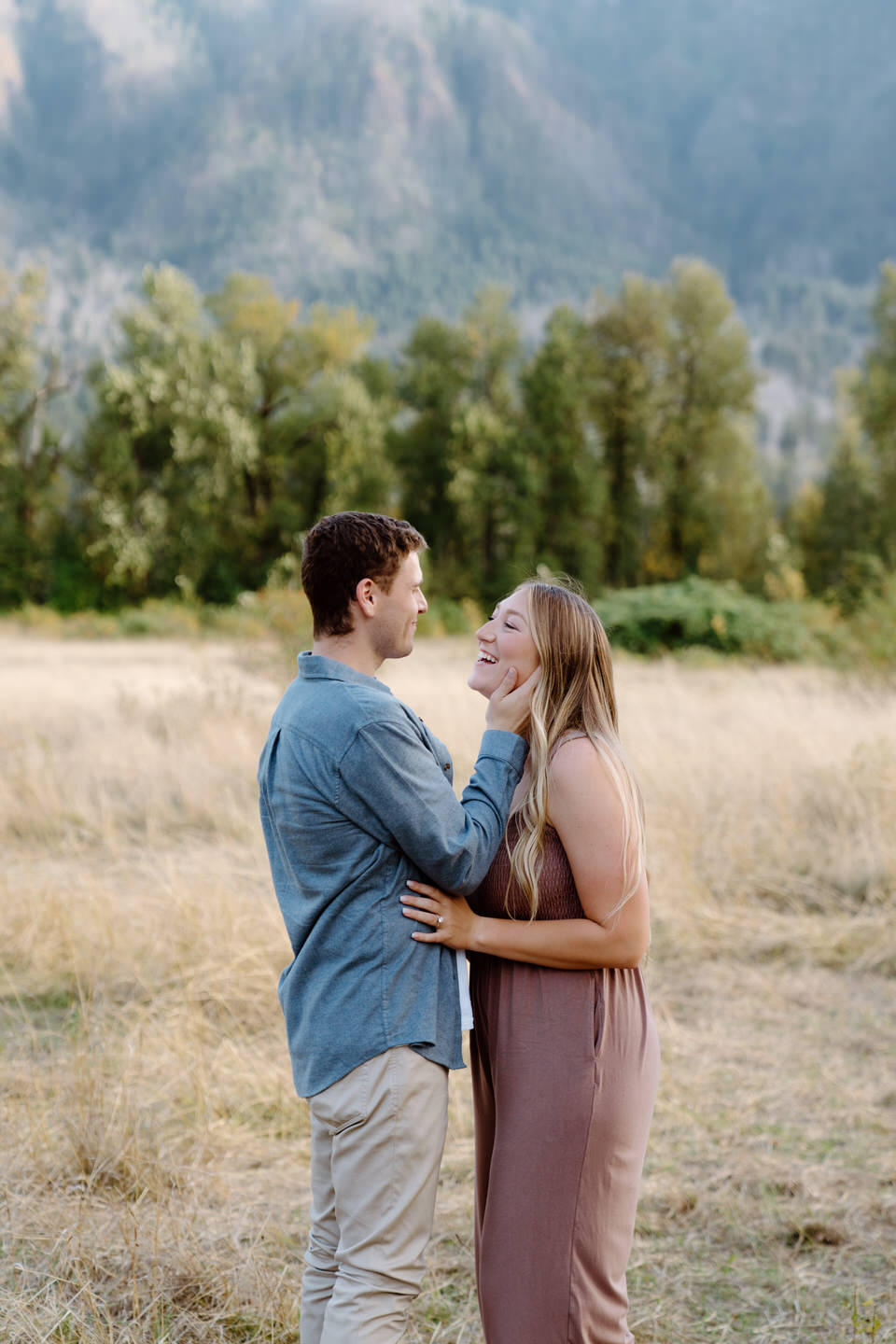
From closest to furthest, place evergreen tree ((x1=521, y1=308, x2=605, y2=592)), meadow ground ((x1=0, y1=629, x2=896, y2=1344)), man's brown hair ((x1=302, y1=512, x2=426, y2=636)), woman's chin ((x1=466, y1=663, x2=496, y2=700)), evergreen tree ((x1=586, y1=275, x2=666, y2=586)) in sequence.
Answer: man's brown hair ((x1=302, y1=512, x2=426, y2=636)), woman's chin ((x1=466, y1=663, x2=496, y2=700)), meadow ground ((x1=0, y1=629, x2=896, y2=1344)), evergreen tree ((x1=521, y1=308, x2=605, y2=592)), evergreen tree ((x1=586, y1=275, x2=666, y2=586))

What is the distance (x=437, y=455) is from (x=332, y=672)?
1288 inches

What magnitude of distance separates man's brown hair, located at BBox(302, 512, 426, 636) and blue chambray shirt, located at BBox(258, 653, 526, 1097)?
10cm

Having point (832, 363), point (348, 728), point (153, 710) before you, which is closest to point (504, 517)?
point (153, 710)

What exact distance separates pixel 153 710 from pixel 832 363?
153198mm

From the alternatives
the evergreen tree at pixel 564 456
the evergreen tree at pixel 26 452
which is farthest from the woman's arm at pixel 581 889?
the evergreen tree at pixel 26 452

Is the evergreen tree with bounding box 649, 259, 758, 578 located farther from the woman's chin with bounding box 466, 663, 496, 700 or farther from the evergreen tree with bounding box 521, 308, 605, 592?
the woman's chin with bounding box 466, 663, 496, 700

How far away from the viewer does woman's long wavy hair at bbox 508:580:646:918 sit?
2.04m

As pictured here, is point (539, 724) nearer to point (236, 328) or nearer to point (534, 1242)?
point (534, 1242)

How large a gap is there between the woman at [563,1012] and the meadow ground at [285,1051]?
2.50 feet

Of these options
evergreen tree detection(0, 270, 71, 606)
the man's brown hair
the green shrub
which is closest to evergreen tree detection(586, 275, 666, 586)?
the green shrub

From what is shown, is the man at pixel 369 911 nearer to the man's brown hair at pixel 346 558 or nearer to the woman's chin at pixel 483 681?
the man's brown hair at pixel 346 558

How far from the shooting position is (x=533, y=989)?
2055 mm

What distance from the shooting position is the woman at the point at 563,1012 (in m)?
1.99

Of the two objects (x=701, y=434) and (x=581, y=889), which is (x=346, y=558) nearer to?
(x=581, y=889)
